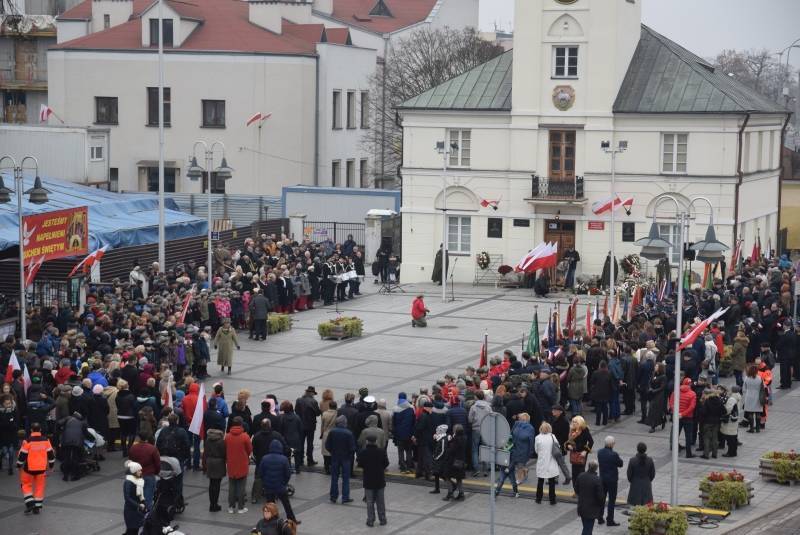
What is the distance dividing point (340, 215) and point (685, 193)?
1630 cm

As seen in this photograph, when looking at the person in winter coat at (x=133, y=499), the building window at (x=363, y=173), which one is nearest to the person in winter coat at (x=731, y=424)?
the person in winter coat at (x=133, y=499)

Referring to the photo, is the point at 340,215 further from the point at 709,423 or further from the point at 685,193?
the point at 709,423

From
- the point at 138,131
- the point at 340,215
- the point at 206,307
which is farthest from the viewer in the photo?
the point at 138,131

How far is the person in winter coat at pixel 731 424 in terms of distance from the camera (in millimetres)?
26344

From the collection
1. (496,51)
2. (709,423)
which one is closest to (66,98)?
(496,51)

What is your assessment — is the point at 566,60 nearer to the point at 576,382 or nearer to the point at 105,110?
the point at 576,382

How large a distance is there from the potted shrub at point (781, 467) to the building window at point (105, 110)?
49.3 meters

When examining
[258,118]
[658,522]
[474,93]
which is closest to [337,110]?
[258,118]

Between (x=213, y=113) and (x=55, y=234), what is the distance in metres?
35.6

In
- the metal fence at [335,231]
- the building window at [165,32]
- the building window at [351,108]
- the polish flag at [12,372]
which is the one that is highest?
the building window at [165,32]

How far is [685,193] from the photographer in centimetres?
4884

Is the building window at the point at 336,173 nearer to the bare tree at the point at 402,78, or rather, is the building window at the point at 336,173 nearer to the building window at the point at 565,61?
the bare tree at the point at 402,78

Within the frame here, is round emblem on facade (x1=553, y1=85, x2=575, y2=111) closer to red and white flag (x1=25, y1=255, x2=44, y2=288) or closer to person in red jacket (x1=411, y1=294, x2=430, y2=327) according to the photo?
person in red jacket (x1=411, y1=294, x2=430, y2=327)

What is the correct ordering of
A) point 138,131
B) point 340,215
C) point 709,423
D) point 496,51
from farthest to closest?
point 496,51 < point 138,131 < point 340,215 < point 709,423
